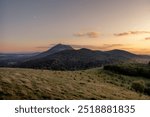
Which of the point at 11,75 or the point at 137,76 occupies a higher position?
the point at 11,75

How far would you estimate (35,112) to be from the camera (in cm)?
1256

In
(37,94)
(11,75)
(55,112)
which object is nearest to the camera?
(55,112)

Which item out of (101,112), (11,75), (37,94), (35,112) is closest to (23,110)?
(35,112)

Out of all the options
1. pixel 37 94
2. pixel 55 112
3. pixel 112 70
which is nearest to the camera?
pixel 55 112

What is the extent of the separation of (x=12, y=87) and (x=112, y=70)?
32219 millimetres

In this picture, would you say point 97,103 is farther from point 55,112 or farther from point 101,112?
point 55,112

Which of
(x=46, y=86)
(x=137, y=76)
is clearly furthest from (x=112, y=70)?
(x=46, y=86)

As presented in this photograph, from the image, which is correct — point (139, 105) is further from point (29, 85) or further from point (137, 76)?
point (137, 76)

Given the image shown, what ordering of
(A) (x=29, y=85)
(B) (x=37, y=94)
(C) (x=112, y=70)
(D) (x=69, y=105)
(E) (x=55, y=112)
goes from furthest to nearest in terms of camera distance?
1. (C) (x=112, y=70)
2. (A) (x=29, y=85)
3. (B) (x=37, y=94)
4. (D) (x=69, y=105)
5. (E) (x=55, y=112)

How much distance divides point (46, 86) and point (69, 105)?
6.77m

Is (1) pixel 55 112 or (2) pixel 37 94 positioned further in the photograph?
(2) pixel 37 94

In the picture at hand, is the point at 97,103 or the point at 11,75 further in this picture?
the point at 11,75

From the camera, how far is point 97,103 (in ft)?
45.6

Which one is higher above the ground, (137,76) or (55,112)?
(55,112)
